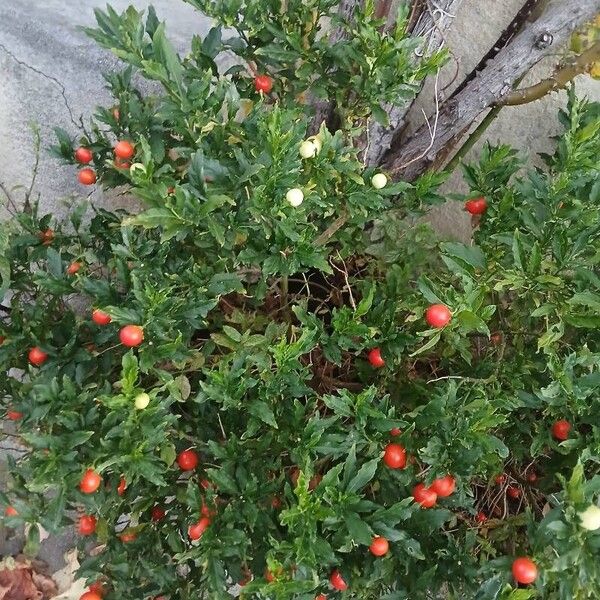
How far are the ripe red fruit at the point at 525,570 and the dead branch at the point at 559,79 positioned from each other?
1278 millimetres

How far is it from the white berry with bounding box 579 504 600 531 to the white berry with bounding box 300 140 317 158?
769mm

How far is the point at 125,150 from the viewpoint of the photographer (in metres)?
1.29

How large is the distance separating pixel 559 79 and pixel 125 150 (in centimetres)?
123

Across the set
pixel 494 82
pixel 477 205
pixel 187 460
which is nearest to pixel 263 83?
pixel 477 205

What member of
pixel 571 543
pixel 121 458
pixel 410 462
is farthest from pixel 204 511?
pixel 571 543

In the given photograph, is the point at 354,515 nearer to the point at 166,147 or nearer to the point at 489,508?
the point at 489,508

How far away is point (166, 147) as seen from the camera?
136cm

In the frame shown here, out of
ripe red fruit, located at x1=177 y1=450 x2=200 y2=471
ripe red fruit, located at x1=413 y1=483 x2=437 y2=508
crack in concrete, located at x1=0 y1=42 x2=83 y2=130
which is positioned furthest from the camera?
crack in concrete, located at x1=0 y1=42 x2=83 y2=130

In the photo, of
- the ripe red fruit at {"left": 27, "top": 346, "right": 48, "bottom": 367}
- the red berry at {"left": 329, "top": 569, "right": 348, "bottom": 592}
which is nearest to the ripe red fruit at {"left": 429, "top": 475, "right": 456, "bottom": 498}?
the red berry at {"left": 329, "top": 569, "right": 348, "bottom": 592}

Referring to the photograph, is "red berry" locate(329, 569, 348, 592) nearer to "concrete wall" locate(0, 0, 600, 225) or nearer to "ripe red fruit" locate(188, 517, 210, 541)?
"ripe red fruit" locate(188, 517, 210, 541)

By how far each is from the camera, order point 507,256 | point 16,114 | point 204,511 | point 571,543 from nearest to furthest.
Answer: point 571,543 < point 204,511 < point 507,256 < point 16,114

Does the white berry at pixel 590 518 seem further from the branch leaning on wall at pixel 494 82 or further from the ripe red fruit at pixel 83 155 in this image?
the ripe red fruit at pixel 83 155

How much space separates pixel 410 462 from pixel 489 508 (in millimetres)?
536

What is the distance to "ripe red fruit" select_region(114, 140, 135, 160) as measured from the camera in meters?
1.29
